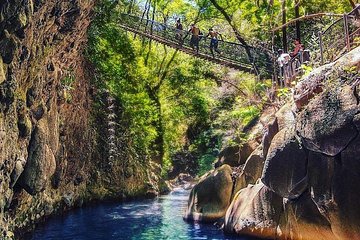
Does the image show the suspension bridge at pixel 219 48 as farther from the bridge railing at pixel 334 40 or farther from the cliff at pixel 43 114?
the bridge railing at pixel 334 40

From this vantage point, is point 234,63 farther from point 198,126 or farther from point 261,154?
point 198,126

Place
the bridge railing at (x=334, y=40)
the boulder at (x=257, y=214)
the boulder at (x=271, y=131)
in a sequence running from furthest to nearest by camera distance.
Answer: the boulder at (x=271, y=131) < the bridge railing at (x=334, y=40) < the boulder at (x=257, y=214)

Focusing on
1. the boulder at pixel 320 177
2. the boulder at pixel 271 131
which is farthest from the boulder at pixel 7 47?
the boulder at pixel 271 131

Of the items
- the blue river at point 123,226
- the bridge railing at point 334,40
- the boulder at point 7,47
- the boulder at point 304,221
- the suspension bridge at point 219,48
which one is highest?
the suspension bridge at point 219,48

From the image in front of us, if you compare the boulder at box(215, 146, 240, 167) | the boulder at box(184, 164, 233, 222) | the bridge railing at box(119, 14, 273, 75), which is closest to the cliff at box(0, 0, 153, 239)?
the bridge railing at box(119, 14, 273, 75)

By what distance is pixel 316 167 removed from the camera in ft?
29.7

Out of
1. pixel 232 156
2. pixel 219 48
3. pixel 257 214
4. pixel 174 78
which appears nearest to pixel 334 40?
pixel 257 214

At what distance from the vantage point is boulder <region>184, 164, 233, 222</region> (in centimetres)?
1497

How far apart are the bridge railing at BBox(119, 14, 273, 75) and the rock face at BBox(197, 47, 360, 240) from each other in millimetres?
8684

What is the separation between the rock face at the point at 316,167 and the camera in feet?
26.5

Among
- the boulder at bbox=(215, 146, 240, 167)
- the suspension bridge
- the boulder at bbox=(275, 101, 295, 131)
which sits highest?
the suspension bridge

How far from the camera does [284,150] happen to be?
1009cm

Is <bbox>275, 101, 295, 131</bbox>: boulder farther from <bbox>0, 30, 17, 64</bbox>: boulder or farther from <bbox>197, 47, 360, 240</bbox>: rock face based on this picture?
<bbox>0, 30, 17, 64</bbox>: boulder

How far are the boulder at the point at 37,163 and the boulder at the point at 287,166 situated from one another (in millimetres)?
5893
